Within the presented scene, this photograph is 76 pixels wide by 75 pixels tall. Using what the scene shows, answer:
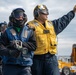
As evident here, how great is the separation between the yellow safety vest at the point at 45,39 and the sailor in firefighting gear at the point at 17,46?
636mm

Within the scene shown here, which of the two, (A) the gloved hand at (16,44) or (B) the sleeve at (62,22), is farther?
(B) the sleeve at (62,22)

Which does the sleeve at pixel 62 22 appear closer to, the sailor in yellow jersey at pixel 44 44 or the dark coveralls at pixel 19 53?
the sailor in yellow jersey at pixel 44 44

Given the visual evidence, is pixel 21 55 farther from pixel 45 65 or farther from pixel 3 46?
pixel 45 65

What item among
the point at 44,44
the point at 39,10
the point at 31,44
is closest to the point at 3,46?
the point at 31,44

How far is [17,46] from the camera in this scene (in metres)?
5.50

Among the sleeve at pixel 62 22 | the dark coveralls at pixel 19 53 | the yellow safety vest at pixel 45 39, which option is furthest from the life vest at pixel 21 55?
the sleeve at pixel 62 22

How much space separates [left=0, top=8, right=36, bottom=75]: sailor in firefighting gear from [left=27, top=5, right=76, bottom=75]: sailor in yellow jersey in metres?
0.53

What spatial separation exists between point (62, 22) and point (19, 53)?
153cm

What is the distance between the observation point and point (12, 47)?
559cm

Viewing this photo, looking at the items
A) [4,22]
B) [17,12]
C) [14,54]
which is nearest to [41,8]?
[17,12]

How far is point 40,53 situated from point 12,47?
3.12 feet

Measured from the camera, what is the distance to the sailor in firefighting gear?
18.2 ft

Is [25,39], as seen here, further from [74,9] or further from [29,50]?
[74,9]

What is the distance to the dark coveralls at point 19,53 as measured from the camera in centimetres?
561
